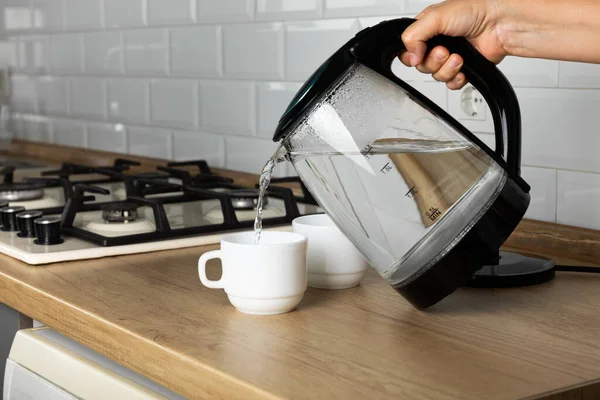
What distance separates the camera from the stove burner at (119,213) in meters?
1.31

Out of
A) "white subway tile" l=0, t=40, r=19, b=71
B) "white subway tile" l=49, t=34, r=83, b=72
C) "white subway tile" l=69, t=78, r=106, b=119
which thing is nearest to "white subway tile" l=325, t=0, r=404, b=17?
"white subway tile" l=69, t=78, r=106, b=119

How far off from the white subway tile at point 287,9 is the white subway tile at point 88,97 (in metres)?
0.71

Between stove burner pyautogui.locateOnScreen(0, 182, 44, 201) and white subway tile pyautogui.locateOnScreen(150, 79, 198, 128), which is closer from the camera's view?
stove burner pyautogui.locateOnScreen(0, 182, 44, 201)

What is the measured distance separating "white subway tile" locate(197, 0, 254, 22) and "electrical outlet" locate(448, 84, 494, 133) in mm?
571

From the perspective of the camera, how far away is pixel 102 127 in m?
2.31

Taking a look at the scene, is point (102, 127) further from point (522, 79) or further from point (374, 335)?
point (374, 335)

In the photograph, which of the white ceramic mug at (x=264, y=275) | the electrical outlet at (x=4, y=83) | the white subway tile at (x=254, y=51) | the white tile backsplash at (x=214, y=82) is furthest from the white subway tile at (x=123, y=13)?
the white ceramic mug at (x=264, y=275)

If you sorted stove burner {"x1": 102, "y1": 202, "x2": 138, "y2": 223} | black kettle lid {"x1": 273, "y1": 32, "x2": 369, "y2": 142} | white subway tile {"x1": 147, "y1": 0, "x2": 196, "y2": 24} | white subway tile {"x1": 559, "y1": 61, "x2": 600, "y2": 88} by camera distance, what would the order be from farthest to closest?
white subway tile {"x1": 147, "y1": 0, "x2": 196, "y2": 24}
stove burner {"x1": 102, "y1": 202, "x2": 138, "y2": 223}
white subway tile {"x1": 559, "y1": 61, "x2": 600, "y2": 88}
black kettle lid {"x1": 273, "y1": 32, "x2": 369, "y2": 142}

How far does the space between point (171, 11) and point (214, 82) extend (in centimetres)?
23

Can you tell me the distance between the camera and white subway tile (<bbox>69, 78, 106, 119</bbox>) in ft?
7.60

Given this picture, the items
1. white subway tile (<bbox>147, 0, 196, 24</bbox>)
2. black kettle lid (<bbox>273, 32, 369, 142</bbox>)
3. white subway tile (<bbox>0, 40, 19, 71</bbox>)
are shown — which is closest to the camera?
black kettle lid (<bbox>273, 32, 369, 142</bbox>)

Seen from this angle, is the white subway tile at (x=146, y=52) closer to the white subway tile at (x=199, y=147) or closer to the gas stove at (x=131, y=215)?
the white subway tile at (x=199, y=147)

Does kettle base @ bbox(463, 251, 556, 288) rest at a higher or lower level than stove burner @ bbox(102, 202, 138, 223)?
lower

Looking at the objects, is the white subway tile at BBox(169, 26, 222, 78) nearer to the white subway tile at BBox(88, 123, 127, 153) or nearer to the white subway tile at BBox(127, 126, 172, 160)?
the white subway tile at BBox(127, 126, 172, 160)
